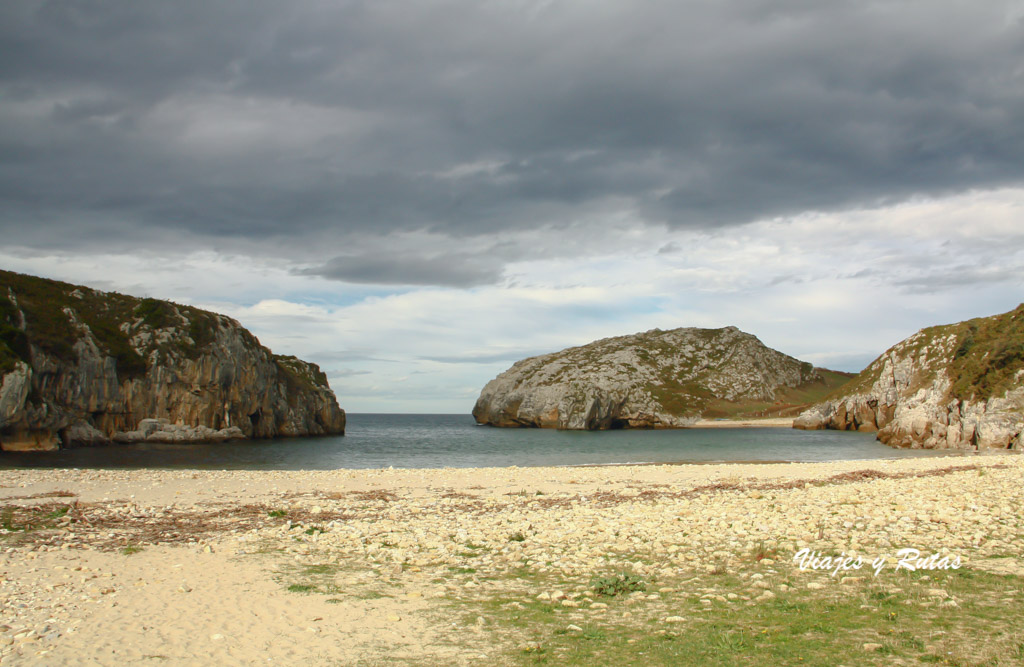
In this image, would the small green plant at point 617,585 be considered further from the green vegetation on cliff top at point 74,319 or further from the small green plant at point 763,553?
the green vegetation on cliff top at point 74,319

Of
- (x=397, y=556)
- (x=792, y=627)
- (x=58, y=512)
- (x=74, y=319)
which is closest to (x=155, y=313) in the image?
(x=74, y=319)

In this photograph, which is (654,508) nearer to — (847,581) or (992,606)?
(847,581)

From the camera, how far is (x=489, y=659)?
8586 millimetres

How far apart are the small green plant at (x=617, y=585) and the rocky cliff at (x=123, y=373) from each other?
69.5 metres

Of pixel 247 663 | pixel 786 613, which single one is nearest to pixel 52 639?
pixel 247 663

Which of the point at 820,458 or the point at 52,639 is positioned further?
the point at 820,458

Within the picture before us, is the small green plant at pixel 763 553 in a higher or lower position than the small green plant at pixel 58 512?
higher

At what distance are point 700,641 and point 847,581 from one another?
4.74 m

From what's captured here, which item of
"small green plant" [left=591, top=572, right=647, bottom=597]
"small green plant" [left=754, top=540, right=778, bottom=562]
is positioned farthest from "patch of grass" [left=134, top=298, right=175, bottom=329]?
"small green plant" [left=754, top=540, right=778, bottom=562]

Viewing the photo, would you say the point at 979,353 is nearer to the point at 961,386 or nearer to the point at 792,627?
the point at 961,386

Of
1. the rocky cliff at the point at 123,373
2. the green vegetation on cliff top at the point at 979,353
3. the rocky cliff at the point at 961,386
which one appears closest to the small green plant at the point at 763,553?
the rocky cliff at the point at 961,386

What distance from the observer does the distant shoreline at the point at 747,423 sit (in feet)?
526

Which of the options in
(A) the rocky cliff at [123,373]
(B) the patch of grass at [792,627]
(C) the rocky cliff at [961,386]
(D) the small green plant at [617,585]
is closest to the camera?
(B) the patch of grass at [792,627]

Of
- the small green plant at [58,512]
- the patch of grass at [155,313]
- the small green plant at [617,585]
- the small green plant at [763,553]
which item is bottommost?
the small green plant at [58,512]
